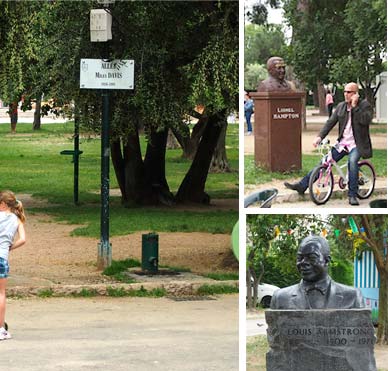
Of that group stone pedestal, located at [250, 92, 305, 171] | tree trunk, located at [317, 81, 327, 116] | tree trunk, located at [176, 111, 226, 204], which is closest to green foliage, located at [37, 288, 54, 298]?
tree trunk, located at [317, 81, 327, 116]

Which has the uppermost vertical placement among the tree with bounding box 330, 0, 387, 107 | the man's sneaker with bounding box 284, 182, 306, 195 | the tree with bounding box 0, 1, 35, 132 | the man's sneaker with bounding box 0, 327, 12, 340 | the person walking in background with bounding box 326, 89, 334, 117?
the tree with bounding box 0, 1, 35, 132

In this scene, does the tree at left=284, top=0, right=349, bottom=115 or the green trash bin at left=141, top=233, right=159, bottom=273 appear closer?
the tree at left=284, top=0, right=349, bottom=115

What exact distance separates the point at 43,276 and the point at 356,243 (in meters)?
8.81

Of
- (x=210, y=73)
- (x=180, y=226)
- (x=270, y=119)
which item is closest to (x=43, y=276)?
(x=210, y=73)

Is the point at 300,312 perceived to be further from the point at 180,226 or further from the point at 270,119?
the point at 180,226

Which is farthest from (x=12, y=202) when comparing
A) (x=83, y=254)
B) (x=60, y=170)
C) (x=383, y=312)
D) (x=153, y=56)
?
(x=60, y=170)

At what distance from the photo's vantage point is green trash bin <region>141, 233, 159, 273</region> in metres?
14.6

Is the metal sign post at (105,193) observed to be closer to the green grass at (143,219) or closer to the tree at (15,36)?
the tree at (15,36)

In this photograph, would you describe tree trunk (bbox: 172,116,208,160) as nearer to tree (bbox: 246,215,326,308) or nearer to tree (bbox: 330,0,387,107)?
tree (bbox: 330,0,387,107)

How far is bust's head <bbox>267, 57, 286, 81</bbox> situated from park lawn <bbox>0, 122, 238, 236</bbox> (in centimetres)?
1298

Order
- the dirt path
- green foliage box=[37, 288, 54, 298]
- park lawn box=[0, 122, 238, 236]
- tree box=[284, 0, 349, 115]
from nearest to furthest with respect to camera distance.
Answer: tree box=[284, 0, 349, 115] → green foliage box=[37, 288, 54, 298] → the dirt path → park lawn box=[0, 122, 238, 236]

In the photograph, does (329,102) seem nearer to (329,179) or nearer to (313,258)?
(329,179)

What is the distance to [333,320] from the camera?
6.78 m

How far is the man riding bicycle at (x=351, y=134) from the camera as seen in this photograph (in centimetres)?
725
